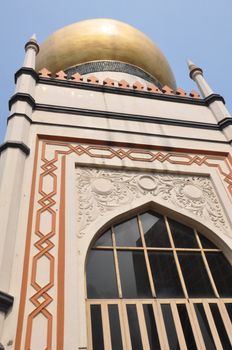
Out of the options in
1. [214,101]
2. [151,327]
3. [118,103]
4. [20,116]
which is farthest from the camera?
[214,101]

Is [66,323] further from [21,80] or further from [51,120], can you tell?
[21,80]

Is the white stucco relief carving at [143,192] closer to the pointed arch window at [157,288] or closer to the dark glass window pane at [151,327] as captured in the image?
the pointed arch window at [157,288]

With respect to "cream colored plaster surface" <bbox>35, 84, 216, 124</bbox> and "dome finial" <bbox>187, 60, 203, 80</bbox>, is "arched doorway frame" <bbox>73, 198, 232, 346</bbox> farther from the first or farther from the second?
"dome finial" <bbox>187, 60, 203, 80</bbox>

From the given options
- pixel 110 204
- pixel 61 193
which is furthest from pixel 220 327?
pixel 61 193

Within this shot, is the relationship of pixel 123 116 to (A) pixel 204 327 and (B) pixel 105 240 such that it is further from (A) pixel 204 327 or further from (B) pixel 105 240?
(A) pixel 204 327

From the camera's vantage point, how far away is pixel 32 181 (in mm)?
3604

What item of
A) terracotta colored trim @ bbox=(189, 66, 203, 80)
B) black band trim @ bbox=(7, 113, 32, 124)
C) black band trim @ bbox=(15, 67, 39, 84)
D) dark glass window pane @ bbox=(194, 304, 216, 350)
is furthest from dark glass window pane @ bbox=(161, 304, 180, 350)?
terracotta colored trim @ bbox=(189, 66, 203, 80)

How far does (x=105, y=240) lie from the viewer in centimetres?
348

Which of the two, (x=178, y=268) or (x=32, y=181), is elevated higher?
(x=32, y=181)

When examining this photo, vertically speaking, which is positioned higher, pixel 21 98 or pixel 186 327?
pixel 21 98

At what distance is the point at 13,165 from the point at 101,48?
5108 millimetres

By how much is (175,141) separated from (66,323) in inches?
117

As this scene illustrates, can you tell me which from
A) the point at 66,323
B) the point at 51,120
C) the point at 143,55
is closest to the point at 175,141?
the point at 51,120

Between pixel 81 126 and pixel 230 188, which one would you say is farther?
pixel 81 126
